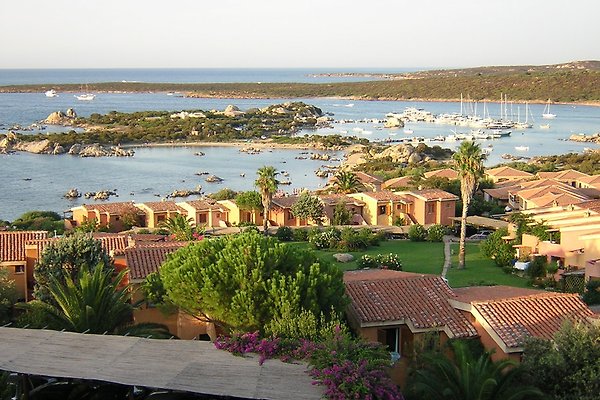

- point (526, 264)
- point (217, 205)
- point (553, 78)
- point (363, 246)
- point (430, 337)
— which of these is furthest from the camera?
point (553, 78)

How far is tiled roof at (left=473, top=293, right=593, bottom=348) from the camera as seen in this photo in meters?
15.0

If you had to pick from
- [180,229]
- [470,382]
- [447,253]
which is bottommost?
[447,253]

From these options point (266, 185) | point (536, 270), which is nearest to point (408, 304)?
point (536, 270)

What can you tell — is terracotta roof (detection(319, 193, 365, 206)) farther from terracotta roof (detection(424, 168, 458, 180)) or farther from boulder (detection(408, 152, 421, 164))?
boulder (detection(408, 152, 421, 164))

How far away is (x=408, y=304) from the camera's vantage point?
54.4ft

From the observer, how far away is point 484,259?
30.6 metres

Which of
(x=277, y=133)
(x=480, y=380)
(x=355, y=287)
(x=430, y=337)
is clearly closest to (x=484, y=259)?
(x=355, y=287)

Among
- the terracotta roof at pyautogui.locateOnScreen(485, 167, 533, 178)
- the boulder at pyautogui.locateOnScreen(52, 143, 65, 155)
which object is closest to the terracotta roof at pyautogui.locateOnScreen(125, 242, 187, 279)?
the terracotta roof at pyautogui.locateOnScreen(485, 167, 533, 178)

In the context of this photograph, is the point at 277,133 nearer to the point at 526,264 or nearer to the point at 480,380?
the point at 526,264

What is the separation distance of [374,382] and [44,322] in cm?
782

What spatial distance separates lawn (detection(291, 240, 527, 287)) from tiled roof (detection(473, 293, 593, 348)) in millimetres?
8337

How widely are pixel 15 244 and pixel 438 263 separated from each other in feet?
52.9

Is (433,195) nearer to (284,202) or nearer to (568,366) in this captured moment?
(284,202)

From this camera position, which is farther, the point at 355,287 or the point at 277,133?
the point at 277,133
